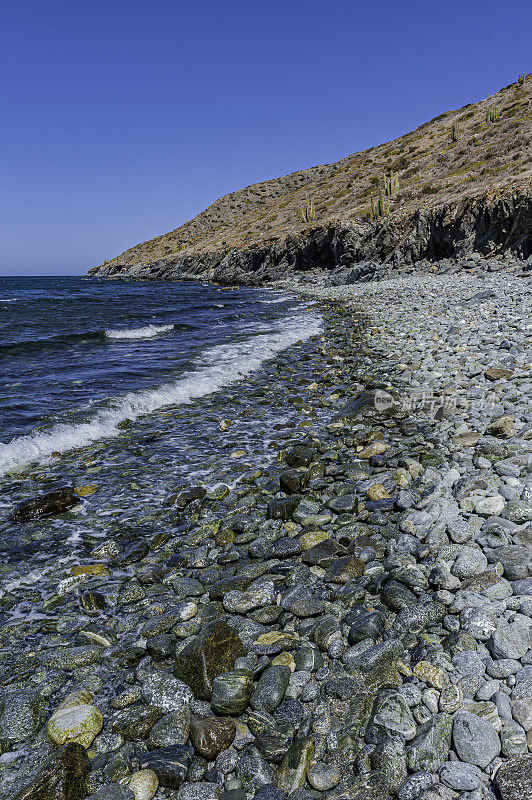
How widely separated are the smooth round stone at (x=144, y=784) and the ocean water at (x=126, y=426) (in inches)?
88.5

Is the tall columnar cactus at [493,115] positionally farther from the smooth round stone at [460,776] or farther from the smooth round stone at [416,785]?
the smooth round stone at [416,785]

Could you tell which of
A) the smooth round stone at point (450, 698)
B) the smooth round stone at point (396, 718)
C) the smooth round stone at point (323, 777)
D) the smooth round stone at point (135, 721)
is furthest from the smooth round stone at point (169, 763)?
the smooth round stone at point (450, 698)

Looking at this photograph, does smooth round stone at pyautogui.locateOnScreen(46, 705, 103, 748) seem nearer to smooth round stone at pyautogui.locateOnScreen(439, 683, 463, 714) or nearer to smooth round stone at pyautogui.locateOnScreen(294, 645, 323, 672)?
smooth round stone at pyautogui.locateOnScreen(294, 645, 323, 672)

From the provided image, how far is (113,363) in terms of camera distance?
17141 mm

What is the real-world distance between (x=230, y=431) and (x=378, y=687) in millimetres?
6552

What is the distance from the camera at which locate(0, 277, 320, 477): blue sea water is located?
9.91 meters

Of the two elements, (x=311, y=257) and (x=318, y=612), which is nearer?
(x=318, y=612)

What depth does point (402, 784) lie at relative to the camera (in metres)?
2.54

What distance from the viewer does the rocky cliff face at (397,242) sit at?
95.8 feet

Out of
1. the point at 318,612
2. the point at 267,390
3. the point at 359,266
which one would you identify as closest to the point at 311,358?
the point at 267,390

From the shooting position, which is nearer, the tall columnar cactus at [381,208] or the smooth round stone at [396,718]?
the smooth round stone at [396,718]

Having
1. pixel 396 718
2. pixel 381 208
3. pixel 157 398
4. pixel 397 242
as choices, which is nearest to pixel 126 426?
pixel 157 398

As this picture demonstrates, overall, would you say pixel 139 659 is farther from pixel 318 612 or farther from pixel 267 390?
→ pixel 267 390

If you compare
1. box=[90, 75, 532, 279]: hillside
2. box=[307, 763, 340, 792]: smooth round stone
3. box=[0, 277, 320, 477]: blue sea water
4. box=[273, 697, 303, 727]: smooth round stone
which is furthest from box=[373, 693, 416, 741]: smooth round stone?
box=[90, 75, 532, 279]: hillside
